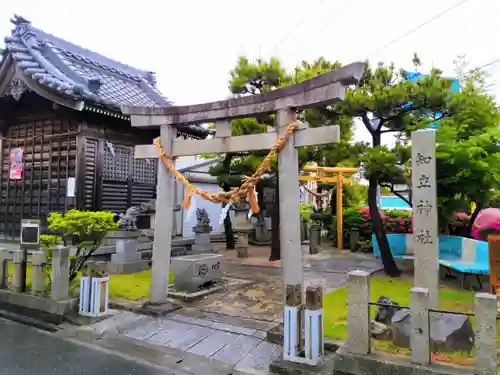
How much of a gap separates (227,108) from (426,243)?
4461mm

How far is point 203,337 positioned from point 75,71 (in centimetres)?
1270

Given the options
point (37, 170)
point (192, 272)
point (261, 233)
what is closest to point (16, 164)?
point (37, 170)

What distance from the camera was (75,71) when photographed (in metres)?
14.5

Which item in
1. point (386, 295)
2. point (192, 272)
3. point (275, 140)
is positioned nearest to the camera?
point (275, 140)

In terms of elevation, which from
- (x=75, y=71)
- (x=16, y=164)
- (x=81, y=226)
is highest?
(x=75, y=71)

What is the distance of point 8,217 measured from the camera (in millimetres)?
14836

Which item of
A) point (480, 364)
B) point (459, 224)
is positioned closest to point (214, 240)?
point (459, 224)

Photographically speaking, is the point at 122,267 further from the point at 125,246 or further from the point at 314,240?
the point at 314,240

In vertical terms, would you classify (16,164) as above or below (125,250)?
above

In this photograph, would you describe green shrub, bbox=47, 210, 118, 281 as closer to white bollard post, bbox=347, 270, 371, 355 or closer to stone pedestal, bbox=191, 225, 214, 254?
white bollard post, bbox=347, 270, 371, 355

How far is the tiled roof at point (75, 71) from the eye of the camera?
478 inches

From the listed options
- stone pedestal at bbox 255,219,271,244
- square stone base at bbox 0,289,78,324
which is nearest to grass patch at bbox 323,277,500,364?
square stone base at bbox 0,289,78,324

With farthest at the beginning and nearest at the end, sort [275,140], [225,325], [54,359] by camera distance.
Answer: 1. [225,325]
2. [275,140]
3. [54,359]

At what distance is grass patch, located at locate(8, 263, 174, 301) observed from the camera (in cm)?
852
